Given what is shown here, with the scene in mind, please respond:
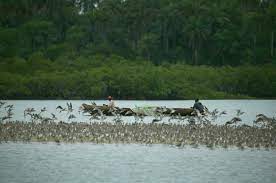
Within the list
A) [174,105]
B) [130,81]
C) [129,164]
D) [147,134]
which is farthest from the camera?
[130,81]

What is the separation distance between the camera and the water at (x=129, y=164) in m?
24.6

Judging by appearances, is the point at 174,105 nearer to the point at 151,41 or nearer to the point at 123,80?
the point at 123,80

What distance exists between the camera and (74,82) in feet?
297

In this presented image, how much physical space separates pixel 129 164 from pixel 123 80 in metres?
63.0

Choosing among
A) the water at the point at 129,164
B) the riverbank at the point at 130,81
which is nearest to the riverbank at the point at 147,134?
the water at the point at 129,164

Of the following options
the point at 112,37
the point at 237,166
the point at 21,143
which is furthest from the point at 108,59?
the point at 237,166

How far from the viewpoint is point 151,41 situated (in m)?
113

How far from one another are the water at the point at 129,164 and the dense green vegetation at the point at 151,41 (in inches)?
2465

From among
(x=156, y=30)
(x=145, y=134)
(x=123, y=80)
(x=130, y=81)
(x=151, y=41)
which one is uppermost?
(x=156, y=30)

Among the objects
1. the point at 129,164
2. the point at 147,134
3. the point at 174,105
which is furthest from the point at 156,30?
the point at 129,164

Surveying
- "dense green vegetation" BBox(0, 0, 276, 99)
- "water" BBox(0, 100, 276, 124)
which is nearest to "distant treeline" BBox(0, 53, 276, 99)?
"dense green vegetation" BBox(0, 0, 276, 99)

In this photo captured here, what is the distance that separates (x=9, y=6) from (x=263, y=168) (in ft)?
312

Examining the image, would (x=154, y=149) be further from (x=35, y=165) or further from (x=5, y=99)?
(x=5, y=99)

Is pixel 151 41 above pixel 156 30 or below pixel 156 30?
below
